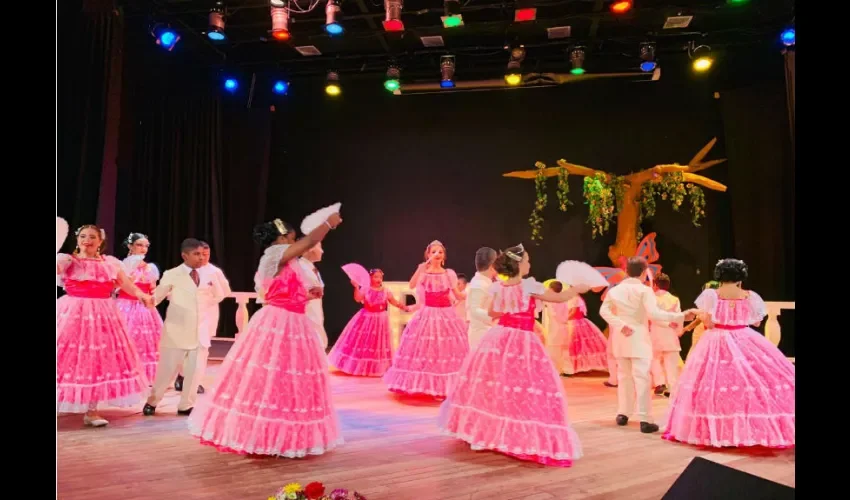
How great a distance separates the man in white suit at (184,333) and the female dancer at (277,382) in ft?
4.10

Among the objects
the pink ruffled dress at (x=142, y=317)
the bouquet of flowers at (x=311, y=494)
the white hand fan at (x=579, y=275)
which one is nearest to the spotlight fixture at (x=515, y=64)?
the white hand fan at (x=579, y=275)

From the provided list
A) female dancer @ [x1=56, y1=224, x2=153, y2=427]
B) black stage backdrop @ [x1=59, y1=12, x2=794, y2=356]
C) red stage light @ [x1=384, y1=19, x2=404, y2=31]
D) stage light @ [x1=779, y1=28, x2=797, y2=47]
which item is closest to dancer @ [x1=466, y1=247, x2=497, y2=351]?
female dancer @ [x1=56, y1=224, x2=153, y2=427]

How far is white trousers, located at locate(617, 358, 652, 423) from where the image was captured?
4332 mm

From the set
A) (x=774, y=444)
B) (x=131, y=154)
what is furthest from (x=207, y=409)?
(x=131, y=154)

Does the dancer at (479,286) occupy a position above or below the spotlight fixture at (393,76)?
below

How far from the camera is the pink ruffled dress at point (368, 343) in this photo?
6.67m

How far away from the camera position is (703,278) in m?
7.95

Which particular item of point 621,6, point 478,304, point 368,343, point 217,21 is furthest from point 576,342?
point 217,21

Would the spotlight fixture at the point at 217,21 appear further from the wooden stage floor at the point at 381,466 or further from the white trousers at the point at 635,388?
the white trousers at the point at 635,388

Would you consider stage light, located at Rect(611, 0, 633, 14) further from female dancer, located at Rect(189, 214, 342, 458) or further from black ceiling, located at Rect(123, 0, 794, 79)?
female dancer, located at Rect(189, 214, 342, 458)

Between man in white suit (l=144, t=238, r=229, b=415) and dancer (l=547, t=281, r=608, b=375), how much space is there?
4069 mm

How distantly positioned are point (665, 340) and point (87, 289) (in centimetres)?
509

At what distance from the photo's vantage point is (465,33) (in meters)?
7.85

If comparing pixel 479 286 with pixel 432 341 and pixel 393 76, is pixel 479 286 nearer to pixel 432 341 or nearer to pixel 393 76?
pixel 432 341
